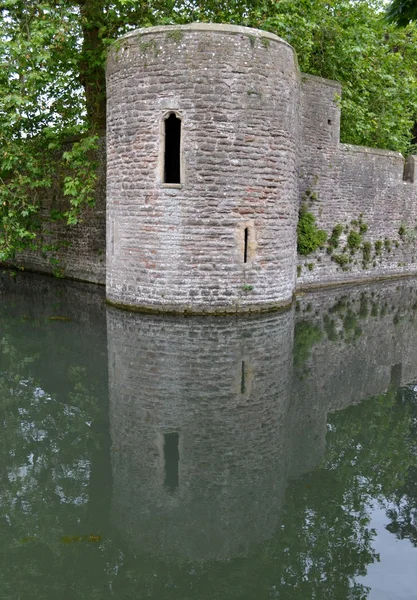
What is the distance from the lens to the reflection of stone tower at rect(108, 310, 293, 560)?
389cm

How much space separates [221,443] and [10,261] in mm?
13893

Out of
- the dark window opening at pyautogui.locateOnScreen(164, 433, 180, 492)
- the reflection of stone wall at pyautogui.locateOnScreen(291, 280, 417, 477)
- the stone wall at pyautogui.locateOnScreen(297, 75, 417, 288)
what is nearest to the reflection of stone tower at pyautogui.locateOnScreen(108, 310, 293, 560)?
the dark window opening at pyautogui.locateOnScreen(164, 433, 180, 492)

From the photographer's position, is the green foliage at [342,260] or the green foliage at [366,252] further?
the green foliage at [366,252]

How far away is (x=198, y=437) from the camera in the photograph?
5.32 meters

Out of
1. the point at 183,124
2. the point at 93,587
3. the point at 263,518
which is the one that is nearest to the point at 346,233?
the point at 183,124

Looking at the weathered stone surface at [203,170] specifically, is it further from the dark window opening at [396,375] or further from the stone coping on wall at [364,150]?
the stone coping on wall at [364,150]

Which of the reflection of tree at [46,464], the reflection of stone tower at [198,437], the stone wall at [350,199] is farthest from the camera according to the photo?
the stone wall at [350,199]

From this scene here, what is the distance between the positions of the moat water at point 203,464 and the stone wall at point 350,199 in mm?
6476

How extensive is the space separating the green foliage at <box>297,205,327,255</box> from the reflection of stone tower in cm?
572

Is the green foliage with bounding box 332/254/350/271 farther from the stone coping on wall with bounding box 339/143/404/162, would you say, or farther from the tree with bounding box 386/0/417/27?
the tree with bounding box 386/0/417/27

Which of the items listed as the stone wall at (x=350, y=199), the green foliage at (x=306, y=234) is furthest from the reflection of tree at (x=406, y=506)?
the stone wall at (x=350, y=199)

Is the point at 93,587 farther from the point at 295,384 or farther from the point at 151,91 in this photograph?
the point at 151,91

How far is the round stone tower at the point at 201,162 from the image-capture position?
999 cm

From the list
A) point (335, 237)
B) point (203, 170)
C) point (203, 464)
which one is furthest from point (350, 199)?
point (203, 464)
